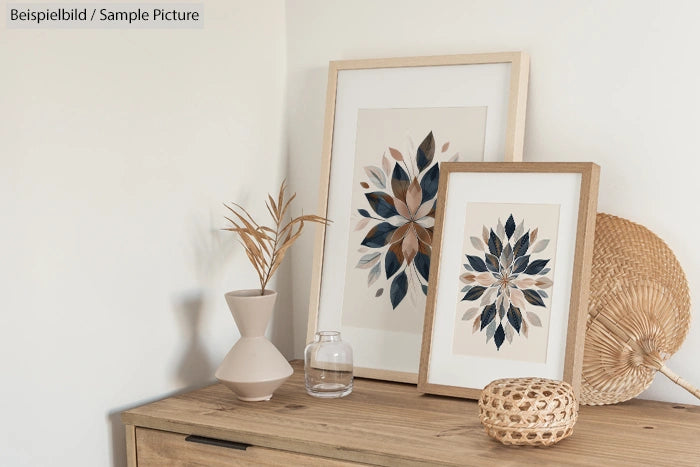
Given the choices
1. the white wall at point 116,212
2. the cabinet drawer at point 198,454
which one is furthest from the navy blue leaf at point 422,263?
the cabinet drawer at point 198,454

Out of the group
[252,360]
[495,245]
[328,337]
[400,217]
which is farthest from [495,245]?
[252,360]

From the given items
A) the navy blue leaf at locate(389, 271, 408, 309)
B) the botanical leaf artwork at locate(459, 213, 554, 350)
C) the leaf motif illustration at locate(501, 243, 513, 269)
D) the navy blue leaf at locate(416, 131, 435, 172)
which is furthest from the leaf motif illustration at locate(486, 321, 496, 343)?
the navy blue leaf at locate(416, 131, 435, 172)

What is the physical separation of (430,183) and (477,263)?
20 centimetres

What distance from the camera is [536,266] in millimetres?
1331

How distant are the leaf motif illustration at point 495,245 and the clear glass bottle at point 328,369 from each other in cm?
32

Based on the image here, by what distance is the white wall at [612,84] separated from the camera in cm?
135

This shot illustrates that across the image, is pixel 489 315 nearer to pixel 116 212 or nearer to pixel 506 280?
pixel 506 280

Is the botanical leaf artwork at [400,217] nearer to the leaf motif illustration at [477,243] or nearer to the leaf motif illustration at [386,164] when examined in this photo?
the leaf motif illustration at [386,164]

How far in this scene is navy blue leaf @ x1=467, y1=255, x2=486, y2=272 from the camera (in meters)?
1.38

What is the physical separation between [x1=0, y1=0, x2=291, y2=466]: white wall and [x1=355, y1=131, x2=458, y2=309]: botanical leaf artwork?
0.82 feet

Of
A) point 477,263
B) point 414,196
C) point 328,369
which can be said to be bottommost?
point 328,369

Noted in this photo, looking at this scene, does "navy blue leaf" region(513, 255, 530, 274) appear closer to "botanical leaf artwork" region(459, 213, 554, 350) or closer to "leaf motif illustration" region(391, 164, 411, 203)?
"botanical leaf artwork" region(459, 213, 554, 350)

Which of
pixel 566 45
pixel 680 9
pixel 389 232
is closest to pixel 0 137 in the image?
pixel 389 232

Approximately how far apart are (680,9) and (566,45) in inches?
7.8
